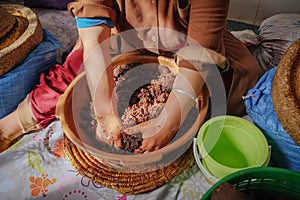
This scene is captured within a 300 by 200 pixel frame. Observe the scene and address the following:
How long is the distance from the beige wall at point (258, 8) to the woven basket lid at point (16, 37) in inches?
40.8

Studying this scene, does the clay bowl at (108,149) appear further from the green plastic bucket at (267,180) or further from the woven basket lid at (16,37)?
the woven basket lid at (16,37)

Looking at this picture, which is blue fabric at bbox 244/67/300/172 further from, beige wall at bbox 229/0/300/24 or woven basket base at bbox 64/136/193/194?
beige wall at bbox 229/0/300/24

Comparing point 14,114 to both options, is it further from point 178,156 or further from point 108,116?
point 178,156

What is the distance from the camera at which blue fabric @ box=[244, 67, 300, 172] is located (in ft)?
3.42

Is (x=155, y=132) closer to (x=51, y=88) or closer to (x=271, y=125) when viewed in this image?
(x=271, y=125)

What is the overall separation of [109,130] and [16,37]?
578 millimetres

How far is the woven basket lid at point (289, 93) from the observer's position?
3.08 feet

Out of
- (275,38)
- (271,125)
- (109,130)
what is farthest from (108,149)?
(275,38)

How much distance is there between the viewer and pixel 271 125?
41.7 inches

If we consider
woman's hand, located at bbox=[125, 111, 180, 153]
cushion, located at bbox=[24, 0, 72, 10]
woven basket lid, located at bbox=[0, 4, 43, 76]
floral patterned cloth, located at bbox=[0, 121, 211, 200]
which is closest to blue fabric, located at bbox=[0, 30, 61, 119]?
woven basket lid, located at bbox=[0, 4, 43, 76]

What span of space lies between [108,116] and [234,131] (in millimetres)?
390

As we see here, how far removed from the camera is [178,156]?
108 cm

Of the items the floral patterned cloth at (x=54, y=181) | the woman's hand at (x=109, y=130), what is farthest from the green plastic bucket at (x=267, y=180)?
the woman's hand at (x=109, y=130)

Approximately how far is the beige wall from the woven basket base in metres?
1.08
